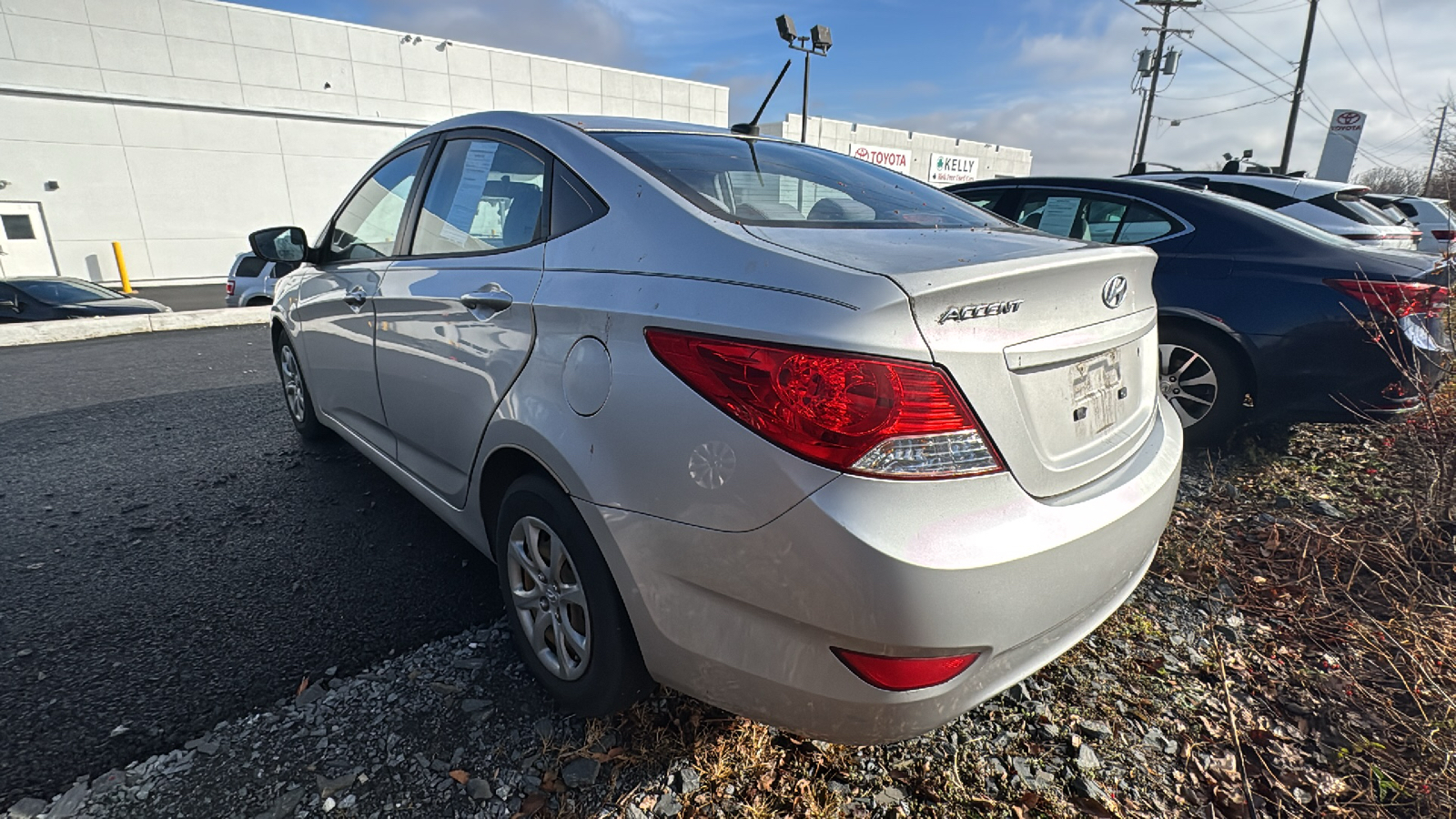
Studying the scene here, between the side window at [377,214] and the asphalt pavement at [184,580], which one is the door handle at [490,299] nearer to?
the side window at [377,214]

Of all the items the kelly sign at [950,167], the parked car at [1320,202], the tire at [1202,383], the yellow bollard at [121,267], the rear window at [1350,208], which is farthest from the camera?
the kelly sign at [950,167]

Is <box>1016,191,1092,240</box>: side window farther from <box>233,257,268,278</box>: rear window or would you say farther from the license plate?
<box>233,257,268,278</box>: rear window

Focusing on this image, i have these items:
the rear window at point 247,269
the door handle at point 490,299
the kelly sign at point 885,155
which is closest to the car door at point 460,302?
the door handle at point 490,299

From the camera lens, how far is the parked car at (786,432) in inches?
51.1

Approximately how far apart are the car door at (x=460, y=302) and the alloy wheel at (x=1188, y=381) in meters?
3.55

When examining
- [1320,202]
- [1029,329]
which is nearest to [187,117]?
[1320,202]

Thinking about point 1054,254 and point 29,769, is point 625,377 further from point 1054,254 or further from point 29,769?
point 29,769

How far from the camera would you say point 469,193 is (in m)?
2.46

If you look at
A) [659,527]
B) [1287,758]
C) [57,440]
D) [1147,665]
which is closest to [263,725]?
[659,527]

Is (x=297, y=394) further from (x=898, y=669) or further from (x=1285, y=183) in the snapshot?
(x=1285, y=183)

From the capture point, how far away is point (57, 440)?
14.6 ft

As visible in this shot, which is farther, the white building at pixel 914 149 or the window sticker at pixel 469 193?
the white building at pixel 914 149

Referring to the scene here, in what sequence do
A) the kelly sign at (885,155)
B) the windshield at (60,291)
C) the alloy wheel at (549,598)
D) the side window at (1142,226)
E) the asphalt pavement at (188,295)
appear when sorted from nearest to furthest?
the alloy wheel at (549,598)
the side window at (1142,226)
the windshield at (60,291)
the asphalt pavement at (188,295)
the kelly sign at (885,155)

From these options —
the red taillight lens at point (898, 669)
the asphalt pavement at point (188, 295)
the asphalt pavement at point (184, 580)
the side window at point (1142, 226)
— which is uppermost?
the side window at point (1142, 226)
